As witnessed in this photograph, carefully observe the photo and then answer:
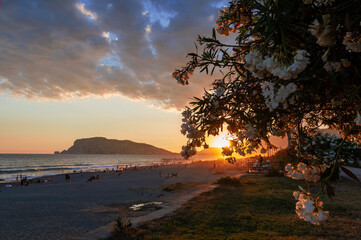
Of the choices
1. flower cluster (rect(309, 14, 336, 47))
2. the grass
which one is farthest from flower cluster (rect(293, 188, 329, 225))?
the grass

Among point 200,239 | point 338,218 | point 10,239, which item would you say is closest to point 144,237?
point 200,239

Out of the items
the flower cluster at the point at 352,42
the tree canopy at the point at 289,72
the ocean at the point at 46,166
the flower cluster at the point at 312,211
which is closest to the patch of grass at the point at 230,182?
the tree canopy at the point at 289,72

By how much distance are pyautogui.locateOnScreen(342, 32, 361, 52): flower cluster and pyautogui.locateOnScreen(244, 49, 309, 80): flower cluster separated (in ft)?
0.83

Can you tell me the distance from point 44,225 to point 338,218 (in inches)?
518

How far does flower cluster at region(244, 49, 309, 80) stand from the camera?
60.7 inches

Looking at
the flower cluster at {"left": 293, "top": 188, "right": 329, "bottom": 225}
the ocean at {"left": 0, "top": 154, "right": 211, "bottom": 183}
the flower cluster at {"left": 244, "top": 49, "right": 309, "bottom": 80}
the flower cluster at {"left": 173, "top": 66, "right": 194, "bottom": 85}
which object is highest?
the flower cluster at {"left": 173, "top": 66, "right": 194, "bottom": 85}

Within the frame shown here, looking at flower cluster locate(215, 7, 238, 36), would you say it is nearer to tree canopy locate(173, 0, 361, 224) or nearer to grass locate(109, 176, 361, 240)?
tree canopy locate(173, 0, 361, 224)

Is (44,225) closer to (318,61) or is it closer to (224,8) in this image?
(224,8)

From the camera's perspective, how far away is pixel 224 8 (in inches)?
137

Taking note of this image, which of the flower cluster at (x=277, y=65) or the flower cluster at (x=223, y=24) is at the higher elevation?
the flower cluster at (x=223, y=24)

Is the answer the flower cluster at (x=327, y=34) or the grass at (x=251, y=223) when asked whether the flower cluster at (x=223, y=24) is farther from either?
the grass at (x=251, y=223)

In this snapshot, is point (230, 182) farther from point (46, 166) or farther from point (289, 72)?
point (46, 166)

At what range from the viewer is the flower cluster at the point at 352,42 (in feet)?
5.06

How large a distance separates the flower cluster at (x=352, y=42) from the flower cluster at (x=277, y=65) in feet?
0.83
